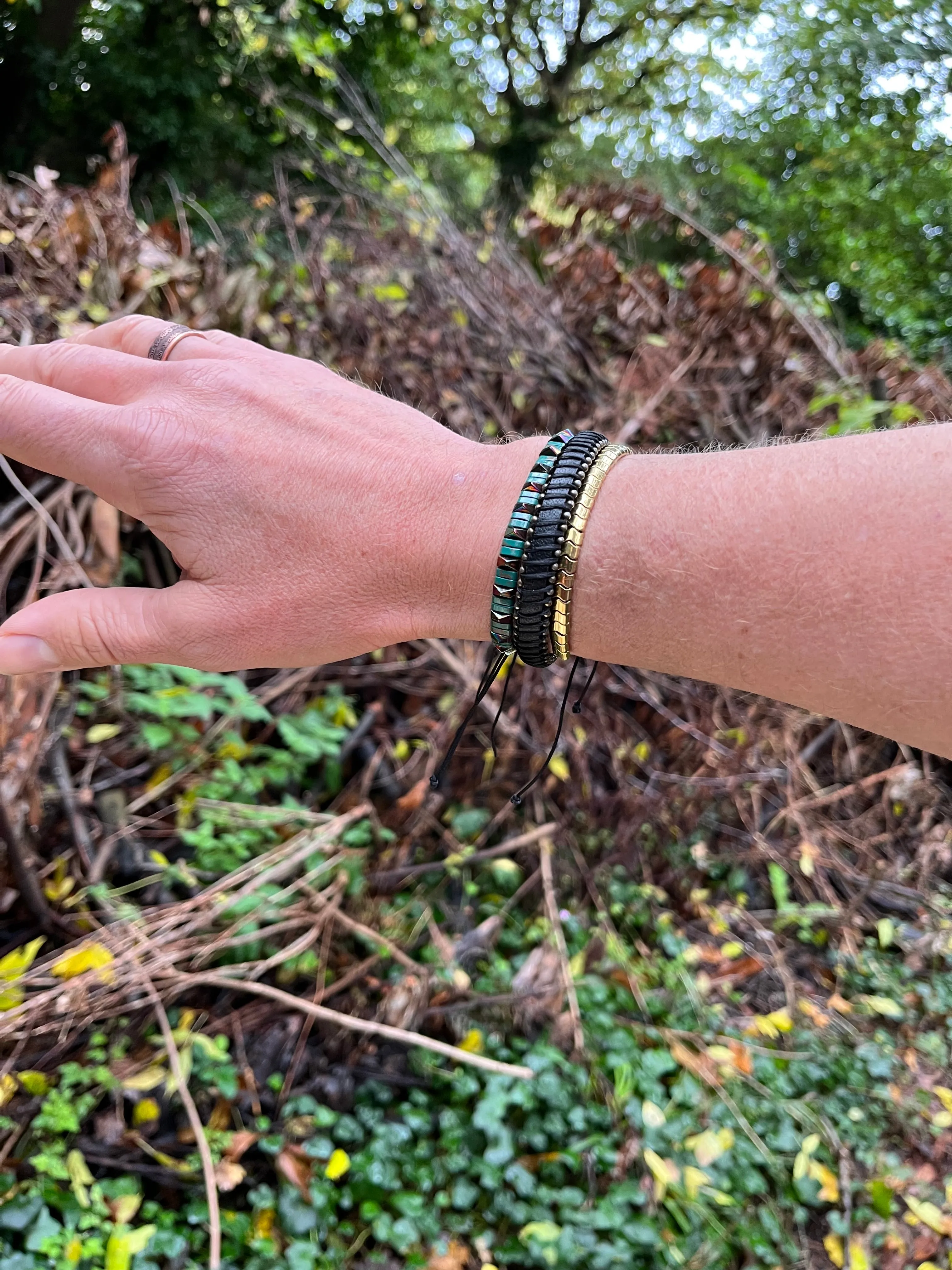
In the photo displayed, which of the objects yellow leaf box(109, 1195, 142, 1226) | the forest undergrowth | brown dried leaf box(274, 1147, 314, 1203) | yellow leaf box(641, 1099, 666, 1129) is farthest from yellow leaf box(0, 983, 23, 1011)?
yellow leaf box(641, 1099, 666, 1129)

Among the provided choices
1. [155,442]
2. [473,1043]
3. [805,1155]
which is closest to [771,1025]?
[805,1155]

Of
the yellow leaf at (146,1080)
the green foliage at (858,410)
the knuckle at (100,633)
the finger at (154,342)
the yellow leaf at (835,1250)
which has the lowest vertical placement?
the yellow leaf at (835,1250)

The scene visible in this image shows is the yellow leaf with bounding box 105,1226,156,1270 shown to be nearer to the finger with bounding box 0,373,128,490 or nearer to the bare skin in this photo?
the bare skin

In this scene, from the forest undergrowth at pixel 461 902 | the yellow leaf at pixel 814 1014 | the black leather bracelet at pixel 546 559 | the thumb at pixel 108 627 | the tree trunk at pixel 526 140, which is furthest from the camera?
the tree trunk at pixel 526 140

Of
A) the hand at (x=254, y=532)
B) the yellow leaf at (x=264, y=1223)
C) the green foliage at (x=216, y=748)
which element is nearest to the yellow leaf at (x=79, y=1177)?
the yellow leaf at (x=264, y=1223)

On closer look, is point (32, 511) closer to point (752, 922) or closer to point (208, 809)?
point (208, 809)

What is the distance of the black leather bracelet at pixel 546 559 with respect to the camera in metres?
1.12

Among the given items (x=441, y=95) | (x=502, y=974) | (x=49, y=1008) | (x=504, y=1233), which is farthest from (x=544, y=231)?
(x=441, y=95)

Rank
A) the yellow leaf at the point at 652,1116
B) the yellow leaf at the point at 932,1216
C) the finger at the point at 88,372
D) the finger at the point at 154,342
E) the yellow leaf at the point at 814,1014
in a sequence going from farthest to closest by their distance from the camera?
the yellow leaf at the point at 814,1014 → the yellow leaf at the point at 932,1216 → the yellow leaf at the point at 652,1116 → the finger at the point at 154,342 → the finger at the point at 88,372

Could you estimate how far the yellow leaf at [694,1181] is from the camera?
2012 millimetres

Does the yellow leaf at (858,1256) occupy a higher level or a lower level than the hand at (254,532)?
lower

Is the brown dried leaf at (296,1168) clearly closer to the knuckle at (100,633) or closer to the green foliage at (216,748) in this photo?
the green foliage at (216,748)

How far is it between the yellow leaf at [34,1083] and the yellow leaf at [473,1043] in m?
1.06

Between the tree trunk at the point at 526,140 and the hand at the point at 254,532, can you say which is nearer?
the hand at the point at 254,532
